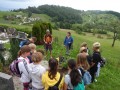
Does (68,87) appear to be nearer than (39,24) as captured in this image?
Yes

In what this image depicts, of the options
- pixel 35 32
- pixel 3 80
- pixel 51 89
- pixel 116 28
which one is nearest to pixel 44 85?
pixel 51 89

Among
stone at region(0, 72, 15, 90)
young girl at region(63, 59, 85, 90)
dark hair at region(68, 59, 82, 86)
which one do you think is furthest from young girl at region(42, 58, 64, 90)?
stone at region(0, 72, 15, 90)

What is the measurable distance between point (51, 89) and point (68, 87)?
1.30 ft

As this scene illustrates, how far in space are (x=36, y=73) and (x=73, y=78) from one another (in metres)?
0.85

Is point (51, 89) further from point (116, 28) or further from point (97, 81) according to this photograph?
point (116, 28)

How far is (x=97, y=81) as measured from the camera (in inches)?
396

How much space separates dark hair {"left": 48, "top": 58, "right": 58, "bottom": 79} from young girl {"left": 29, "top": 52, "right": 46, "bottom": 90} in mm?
321

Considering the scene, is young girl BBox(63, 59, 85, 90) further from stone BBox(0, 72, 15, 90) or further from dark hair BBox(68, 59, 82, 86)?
stone BBox(0, 72, 15, 90)

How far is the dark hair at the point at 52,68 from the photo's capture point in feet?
16.8

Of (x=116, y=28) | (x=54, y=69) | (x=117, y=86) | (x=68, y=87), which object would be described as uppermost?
(x=54, y=69)

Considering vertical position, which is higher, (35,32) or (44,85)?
(44,85)

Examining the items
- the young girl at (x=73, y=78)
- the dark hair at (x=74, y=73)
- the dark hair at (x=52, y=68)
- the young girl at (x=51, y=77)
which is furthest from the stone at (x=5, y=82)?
the dark hair at (x=74, y=73)

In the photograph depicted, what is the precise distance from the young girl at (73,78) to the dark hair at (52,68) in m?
0.29

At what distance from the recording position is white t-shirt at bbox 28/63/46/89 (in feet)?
18.0
